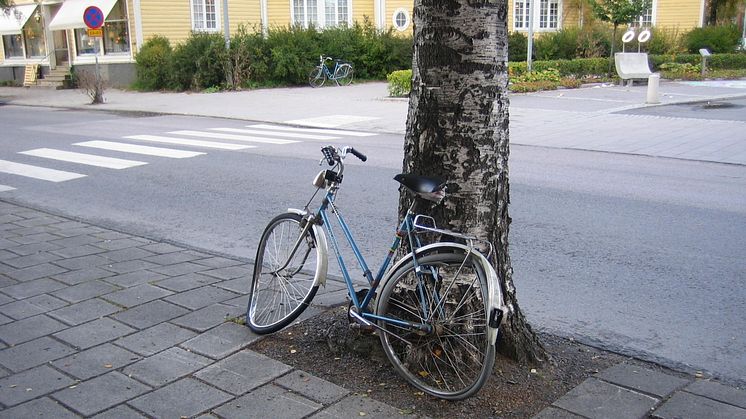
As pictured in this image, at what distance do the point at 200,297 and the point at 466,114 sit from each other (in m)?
2.43

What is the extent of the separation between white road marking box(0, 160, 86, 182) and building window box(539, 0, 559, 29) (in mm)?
33393

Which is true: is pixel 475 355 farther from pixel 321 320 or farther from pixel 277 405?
pixel 321 320

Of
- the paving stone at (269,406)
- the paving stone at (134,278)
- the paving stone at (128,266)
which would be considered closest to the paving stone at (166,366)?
the paving stone at (269,406)

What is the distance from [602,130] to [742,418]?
12.0m

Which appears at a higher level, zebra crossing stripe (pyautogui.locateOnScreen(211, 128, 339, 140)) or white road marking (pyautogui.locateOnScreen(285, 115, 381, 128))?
white road marking (pyautogui.locateOnScreen(285, 115, 381, 128))

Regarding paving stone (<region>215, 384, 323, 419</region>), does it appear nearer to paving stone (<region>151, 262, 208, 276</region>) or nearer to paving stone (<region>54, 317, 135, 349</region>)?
paving stone (<region>54, 317, 135, 349</region>)

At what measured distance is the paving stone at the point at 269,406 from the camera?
130 inches

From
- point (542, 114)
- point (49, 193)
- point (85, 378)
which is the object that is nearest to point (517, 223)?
point (85, 378)

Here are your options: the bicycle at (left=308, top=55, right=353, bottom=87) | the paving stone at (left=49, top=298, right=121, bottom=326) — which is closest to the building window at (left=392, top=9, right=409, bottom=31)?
the bicycle at (left=308, top=55, right=353, bottom=87)

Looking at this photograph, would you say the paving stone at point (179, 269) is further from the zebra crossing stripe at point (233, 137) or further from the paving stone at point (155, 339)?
the zebra crossing stripe at point (233, 137)

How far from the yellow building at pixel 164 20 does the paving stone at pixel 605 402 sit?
84.5 feet

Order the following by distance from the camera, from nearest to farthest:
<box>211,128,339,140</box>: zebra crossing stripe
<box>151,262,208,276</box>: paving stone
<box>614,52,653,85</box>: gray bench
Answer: <box>151,262,208,276</box>: paving stone → <box>211,128,339,140</box>: zebra crossing stripe → <box>614,52,653,85</box>: gray bench

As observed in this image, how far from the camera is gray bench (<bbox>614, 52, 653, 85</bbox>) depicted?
2531 centimetres

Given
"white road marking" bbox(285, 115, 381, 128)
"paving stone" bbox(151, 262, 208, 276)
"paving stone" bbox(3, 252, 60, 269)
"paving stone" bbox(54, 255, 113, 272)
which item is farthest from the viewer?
"white road marking" bbox(285, 115, 381, 128)
